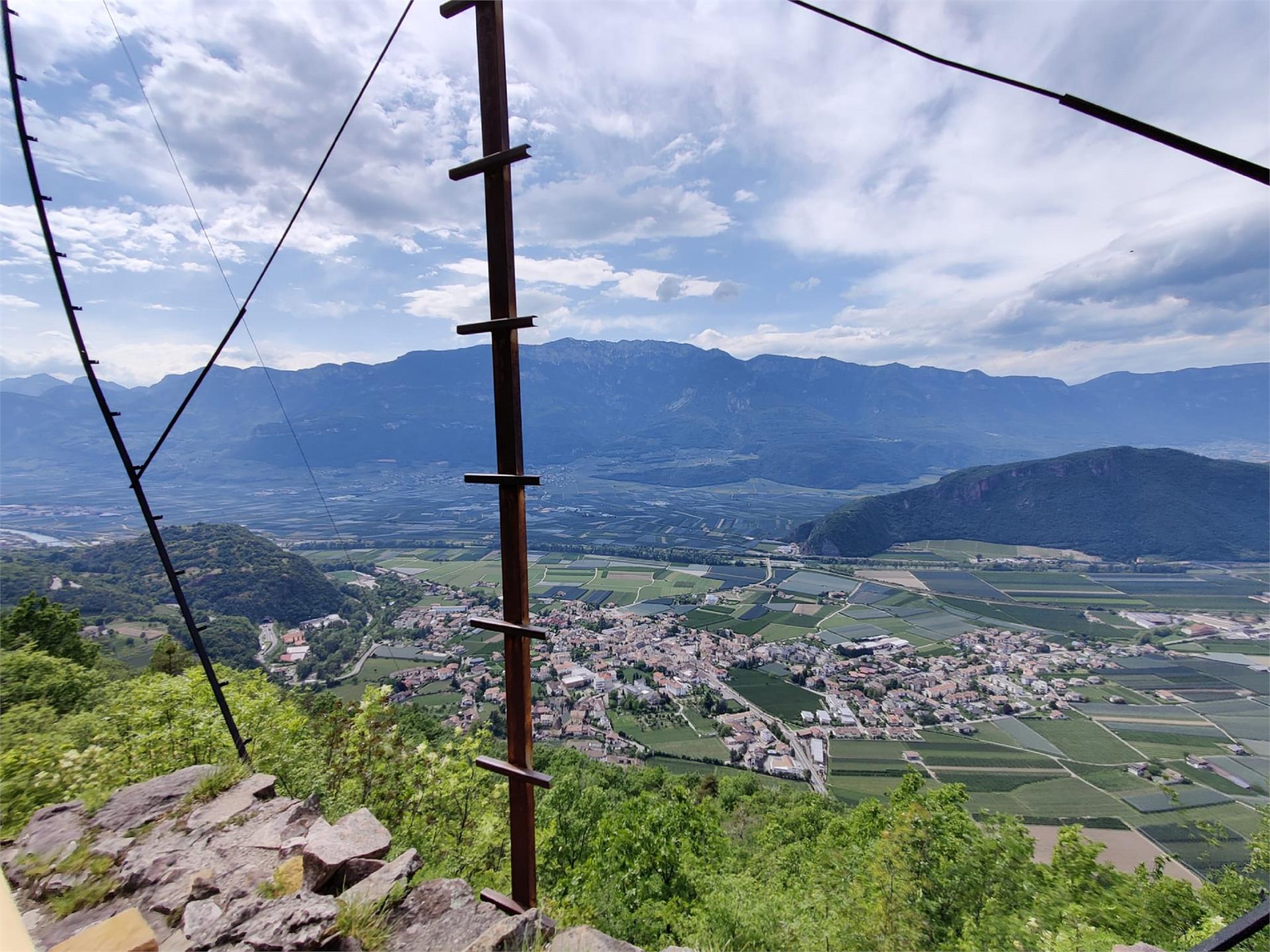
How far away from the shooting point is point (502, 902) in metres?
3.23

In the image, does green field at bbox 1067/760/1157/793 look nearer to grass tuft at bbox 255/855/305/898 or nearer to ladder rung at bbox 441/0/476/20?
grass tuft at bbox 255/855/305/898

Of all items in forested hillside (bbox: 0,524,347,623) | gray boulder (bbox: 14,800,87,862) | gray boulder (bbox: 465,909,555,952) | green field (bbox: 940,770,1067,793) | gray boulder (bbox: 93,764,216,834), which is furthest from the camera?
forested hillside (bbox: 0,524,347,623)

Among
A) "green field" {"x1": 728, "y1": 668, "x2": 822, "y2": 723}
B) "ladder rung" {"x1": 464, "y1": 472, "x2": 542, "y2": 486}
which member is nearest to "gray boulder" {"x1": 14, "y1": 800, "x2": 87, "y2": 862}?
"ladder rung" {"x1": 464, "y1": 472, "x2": 542, "y2": 486}

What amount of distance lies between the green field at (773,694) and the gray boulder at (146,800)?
34843 millimetres

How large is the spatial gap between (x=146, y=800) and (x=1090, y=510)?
124830 millimetres

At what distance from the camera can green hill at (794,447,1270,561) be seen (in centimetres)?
8088

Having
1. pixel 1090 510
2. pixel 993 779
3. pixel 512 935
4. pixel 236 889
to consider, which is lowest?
pixel 993 779

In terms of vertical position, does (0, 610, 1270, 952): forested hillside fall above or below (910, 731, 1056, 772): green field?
above

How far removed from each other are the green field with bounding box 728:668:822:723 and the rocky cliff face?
34.8m

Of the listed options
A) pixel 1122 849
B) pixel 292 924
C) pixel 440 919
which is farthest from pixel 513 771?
pixel 1122 849

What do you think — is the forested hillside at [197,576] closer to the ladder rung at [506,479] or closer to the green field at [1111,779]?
the ladder rung at [506,479]

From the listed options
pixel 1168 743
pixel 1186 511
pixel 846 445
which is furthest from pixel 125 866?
pixel 846 445

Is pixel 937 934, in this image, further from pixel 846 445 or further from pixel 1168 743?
pixel 846 445

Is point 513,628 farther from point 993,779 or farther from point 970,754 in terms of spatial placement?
point 970,754
